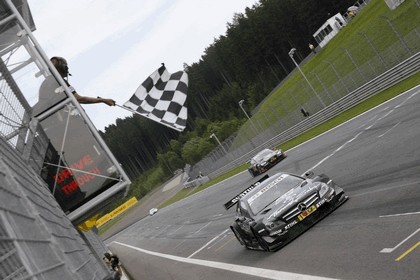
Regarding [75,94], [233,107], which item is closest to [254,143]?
[75,94]

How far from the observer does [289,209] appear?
12.7 metres

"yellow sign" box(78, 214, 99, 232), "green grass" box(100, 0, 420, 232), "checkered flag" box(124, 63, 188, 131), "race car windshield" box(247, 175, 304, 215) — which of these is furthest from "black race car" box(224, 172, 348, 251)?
"green grass" box(100, 0, 420, 232)

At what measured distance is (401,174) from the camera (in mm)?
12539

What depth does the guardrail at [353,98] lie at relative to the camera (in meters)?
29.0

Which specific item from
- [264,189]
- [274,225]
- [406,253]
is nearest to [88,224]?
[274,225]

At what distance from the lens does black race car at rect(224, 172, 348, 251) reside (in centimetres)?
1273

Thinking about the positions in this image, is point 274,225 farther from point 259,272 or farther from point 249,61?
point 249,61

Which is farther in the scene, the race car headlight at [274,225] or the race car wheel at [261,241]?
the race car wheel at [261,241]

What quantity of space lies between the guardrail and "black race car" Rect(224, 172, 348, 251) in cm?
1678

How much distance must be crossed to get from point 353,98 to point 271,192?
898 inches

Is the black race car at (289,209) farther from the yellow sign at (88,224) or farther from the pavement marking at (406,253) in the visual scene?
the pavement marking at (406,253)

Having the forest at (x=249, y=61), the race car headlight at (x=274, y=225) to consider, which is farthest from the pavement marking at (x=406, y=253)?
the forest at (x=249, y=61)

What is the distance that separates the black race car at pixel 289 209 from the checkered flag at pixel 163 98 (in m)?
4.27

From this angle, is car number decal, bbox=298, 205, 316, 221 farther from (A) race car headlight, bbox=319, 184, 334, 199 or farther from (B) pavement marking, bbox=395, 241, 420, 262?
(B) pavement marking, bbox=395, 241, 420, 262
